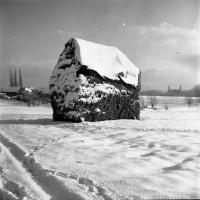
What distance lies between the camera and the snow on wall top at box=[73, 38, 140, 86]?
973 centimetres

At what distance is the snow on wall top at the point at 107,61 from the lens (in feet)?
31.9

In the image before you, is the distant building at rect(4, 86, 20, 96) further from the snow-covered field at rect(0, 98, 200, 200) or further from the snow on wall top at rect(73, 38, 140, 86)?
the snow-covered field at rect(0, 98, 200, 200)

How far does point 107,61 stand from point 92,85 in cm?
184

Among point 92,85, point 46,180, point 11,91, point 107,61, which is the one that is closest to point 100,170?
point 46,180

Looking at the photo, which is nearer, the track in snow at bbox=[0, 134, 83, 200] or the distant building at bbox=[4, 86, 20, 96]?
the track in snow at bbox=[0, 134, 83, 200]

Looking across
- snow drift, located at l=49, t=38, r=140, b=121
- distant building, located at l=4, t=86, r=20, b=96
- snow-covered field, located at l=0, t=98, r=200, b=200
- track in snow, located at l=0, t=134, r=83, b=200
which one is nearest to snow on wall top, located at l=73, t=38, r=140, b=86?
snow drift, located at l=49, t=38, r=140, b=121

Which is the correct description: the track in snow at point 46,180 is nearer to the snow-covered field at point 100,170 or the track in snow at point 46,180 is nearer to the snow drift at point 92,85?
the snow-covered field at point 100,170

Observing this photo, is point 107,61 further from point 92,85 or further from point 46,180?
point 46,180

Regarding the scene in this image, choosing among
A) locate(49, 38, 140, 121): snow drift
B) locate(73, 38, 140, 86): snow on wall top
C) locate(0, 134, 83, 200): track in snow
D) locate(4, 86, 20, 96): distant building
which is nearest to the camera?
locate(0, 134, 83, 200): track in snow

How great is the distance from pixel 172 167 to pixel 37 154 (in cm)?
232

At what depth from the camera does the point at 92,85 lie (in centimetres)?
944

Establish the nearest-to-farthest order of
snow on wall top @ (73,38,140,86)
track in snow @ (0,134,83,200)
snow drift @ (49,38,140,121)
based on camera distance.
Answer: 1. track in snow @ (0,134,83,200)
2. snow drift @ (49,38,140,121)
3. snow on wall top @ (73,38,140,86)

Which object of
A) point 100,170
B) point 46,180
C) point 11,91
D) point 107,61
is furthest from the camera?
point 11,91

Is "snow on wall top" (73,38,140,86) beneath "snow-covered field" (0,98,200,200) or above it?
above
